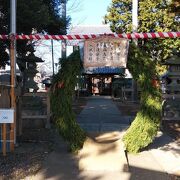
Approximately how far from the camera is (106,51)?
909 cm

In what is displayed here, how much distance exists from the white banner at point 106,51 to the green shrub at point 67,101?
15.7 inches

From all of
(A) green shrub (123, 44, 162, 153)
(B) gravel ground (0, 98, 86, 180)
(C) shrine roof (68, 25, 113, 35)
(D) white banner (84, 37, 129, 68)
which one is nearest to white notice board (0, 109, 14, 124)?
(B) gravel ground (0, 98, 86, 180)

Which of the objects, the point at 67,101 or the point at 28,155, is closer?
the point at 28,155

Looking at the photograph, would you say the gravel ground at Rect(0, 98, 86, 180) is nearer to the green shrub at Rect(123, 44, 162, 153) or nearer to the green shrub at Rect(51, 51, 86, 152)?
the green shrub at Rect(51, 51, 86, 152)

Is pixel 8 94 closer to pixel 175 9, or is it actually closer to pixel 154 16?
pixel 175 9

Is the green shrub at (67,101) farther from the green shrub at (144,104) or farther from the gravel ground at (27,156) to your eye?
the green shrub at (144,104)

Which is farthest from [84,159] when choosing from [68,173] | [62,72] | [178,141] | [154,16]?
[154,16]

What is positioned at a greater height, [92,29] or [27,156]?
[92,29]

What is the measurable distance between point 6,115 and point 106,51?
2388 millimetres

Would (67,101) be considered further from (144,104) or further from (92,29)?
(92,29)

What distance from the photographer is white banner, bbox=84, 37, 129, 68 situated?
905 centimetres

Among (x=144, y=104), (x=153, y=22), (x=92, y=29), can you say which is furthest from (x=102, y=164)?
(x=92, y=29)

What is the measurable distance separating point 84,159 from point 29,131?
14.6 ft

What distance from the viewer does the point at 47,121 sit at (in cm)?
1354
